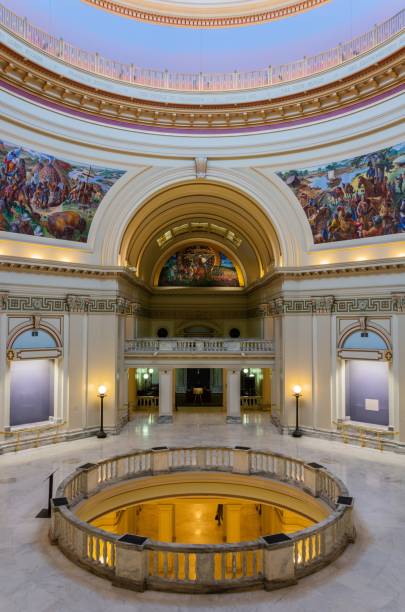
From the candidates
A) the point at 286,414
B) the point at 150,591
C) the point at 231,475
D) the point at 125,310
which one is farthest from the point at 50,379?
the point at 150,591

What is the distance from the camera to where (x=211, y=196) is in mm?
21734

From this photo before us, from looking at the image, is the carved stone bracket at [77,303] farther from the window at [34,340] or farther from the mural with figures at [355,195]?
the mural with figures at [355,195]

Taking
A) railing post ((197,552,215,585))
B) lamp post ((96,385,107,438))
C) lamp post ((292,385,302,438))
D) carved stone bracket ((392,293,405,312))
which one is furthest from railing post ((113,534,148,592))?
carved stone bracket ((392,293,405,312))

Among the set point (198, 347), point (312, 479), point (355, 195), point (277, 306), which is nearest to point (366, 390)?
point (277, 306)

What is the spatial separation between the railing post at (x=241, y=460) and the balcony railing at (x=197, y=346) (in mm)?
7528

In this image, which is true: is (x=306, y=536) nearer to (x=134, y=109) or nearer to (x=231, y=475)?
(x=231, y=475)

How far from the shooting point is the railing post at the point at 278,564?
23.4 ft

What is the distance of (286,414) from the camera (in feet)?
61.0

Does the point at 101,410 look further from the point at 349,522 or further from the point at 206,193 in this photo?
the point at 349,522

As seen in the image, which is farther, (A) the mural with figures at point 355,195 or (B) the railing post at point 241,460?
(A) the mural with figures at point 355,195

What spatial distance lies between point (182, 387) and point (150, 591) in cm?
2379

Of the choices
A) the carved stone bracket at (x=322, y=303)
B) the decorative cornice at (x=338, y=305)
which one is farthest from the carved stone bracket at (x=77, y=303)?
the carved stone bracket at (x=322, y=303)

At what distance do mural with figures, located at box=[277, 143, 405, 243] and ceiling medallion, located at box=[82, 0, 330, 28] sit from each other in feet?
22.6

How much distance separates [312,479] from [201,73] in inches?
683
